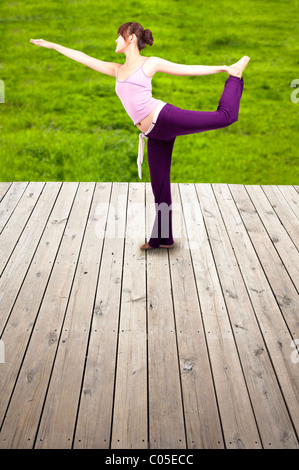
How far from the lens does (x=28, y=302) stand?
2.57 metres

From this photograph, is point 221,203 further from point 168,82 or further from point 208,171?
point 168,82

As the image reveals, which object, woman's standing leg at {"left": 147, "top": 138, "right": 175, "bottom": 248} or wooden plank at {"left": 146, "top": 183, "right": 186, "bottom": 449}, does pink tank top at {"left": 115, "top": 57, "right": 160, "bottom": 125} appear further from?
wooden plank at {"left": 146, "top": 183, "right": 186, "bottom": 449}

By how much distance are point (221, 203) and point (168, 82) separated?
3.09 m

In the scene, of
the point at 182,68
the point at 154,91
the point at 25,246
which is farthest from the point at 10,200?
the point at 154,91

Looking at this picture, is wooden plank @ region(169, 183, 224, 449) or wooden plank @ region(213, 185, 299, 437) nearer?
wooden plank @ region(169, 183, 224, 449)

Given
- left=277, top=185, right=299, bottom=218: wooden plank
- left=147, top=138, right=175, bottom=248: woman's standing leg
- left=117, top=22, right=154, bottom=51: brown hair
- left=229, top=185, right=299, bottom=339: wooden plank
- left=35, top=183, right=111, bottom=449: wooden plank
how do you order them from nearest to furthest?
left=35, top=183, right=111, bottom=449: wooden plank
left=229, top=185, right=299, bottom=339: wooden plank
left=117, top=22, right=154, bottom=51: brown hair
left=147, top=138, right=175, bottom=248: woman's standing leg
left=277, top=185, right=299, bottom=218: wooden plank

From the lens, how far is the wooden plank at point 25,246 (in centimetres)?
262

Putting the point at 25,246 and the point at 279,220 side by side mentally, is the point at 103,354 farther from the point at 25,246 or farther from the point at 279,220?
the point at 279,220

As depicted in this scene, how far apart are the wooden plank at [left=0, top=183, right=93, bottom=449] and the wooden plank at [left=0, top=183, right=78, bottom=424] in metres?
0.03

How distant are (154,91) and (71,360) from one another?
4.56 meters

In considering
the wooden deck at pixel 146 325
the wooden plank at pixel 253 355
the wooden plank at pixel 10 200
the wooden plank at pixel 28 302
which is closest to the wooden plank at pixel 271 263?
the wooden deck at pixel 146 325

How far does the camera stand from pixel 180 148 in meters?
5.08

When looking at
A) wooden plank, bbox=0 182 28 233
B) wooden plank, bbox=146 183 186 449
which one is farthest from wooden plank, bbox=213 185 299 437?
wooden plank, bbox=0 182 28 233

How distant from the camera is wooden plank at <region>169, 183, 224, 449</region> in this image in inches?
73.4
